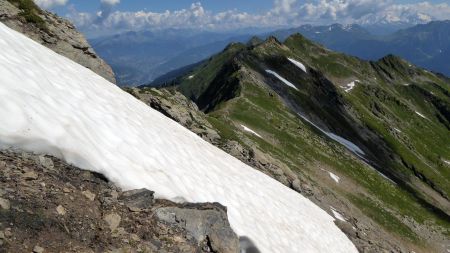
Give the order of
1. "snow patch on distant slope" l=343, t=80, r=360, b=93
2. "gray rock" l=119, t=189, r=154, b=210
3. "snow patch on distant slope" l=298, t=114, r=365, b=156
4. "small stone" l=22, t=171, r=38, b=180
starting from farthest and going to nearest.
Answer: "snow patch on distant slope" l=343, t=80, r=360, b=93 → "snow patch on distant slope" l=298, t=114, r=365, b=156 → "gray rock" l=119, t=189, r=154, b=210 → "small stone" l=22, t=171, r=38, b=180

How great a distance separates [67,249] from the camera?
928 cm

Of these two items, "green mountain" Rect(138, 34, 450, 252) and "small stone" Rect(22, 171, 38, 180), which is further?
"green mountain" Rect(138, 34, 450, 252)

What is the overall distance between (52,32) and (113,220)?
849 inches

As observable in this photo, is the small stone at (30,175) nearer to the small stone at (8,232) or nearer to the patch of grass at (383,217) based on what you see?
the small stone at (8,232)

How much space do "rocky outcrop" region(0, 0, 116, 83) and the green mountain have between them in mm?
10925

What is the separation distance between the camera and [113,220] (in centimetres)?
1097

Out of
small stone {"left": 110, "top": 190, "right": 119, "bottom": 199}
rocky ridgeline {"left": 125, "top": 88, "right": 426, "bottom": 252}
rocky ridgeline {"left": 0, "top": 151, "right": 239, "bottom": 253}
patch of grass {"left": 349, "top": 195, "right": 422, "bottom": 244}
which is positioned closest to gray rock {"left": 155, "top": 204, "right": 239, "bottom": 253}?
rocky ridgeline {"left": 0, "top": 151, "right": 239, "bottom": 253}

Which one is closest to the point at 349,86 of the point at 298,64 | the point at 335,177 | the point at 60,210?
the point at 298,64

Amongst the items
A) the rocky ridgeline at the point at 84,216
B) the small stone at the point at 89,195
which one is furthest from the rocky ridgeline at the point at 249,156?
Answer: the small stone at the point at 89,195

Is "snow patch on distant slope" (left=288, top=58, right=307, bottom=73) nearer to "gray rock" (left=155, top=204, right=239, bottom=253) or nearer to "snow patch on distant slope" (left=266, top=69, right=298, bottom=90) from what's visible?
"snow patch on distant slope" (left=266, top=69, right=298, bottom=90)

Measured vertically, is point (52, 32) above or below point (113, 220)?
above

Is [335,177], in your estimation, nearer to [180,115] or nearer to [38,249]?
[180,115]

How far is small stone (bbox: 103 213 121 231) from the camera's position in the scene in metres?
10.8

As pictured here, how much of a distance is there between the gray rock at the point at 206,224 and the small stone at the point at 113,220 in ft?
4.77
